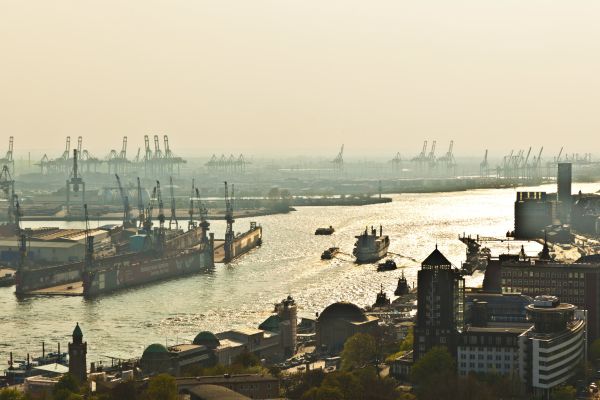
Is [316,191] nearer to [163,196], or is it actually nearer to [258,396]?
[163,196]

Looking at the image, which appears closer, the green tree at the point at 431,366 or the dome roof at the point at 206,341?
the green tree at the point at 431,366

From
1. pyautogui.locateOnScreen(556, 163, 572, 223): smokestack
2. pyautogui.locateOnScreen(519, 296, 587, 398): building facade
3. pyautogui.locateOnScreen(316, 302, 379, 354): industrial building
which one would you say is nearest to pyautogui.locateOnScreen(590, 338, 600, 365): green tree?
pyautogui.locateOnScreen(519, 296, 587, 398): building facade

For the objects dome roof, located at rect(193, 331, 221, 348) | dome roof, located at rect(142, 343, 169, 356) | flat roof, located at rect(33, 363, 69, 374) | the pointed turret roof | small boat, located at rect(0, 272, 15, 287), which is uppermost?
the pointed turret roof

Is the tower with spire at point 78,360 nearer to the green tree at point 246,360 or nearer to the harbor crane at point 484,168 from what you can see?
the green tree at point 246,360

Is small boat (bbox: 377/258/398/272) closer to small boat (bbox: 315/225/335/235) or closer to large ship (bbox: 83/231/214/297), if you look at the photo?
large ship (bbox: 83/231/214/297)

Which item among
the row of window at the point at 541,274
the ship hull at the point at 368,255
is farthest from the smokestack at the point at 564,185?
the row of window at the point at 541,274

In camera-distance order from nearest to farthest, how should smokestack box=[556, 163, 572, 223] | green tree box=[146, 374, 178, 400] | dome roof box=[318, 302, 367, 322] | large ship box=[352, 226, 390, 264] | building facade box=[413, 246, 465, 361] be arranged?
1. green tree box=[146, 374, 178, 400]
2. building facade box=[413, 246, 465, 361]
3. dome roof box=[318, 302, 367, 322]
4. large ship box=[352, 226, 390, 264]
5. smokestack box=[556, 163, 572, 223]
